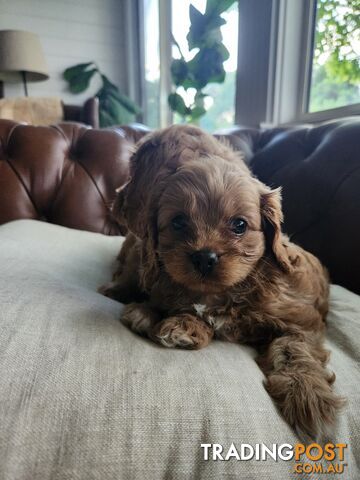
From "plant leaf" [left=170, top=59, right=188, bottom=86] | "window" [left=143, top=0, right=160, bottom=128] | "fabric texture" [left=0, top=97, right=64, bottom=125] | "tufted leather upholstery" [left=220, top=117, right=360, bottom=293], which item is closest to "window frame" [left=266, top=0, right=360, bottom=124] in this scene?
"tufted leather upholstery" [left=220, top=117, right=360, bottom=293]

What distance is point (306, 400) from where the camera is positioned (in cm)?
95

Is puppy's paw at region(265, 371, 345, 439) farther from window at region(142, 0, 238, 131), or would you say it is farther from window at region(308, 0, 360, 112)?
window at region(142, 0, 238, 131)

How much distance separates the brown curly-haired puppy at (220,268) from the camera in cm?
113

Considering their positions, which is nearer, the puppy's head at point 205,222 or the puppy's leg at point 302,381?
the puppy's leg at point 302,381

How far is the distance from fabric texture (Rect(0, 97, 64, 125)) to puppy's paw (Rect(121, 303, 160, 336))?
404cm

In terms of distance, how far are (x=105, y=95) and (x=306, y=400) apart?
6055 mm

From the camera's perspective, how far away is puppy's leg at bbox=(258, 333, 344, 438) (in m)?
0.91

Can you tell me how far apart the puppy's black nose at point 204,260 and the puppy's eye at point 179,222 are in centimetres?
13

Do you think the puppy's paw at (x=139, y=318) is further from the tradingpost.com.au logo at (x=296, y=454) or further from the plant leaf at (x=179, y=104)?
the plant leaf at (x=179, y=104)

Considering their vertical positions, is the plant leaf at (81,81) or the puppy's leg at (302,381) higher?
the plant leaf at (81,81)

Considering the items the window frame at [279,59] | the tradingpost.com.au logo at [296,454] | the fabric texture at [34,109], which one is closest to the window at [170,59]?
the window frame at [279,59]

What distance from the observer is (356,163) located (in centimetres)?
183

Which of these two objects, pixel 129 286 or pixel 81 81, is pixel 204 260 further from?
pixel 81 81

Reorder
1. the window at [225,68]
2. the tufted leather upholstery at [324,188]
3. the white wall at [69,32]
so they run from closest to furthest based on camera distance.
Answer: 1. the tufted leather upholstery at [324,188]
2. the window at [225,68]
3. the white wall at [69,32]
